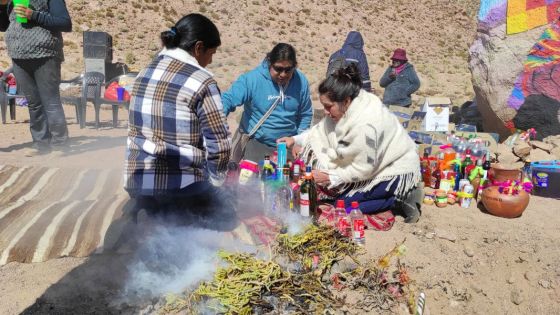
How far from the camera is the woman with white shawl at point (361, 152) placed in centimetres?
380

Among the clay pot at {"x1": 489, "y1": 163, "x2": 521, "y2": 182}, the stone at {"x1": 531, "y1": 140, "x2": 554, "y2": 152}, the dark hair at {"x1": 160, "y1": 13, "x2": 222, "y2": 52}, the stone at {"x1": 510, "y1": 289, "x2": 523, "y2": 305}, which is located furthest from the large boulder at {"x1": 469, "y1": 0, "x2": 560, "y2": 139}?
the dark hair at {"x1": 160, "y1": 13, "x2": 222, "y2": 52}

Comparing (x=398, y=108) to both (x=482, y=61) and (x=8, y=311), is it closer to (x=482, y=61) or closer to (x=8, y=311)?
(x=482, y=61)

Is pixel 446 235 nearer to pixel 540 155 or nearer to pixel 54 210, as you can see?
pixel 540 155

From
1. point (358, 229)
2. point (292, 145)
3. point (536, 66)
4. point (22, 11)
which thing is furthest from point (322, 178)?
point (536, 66)

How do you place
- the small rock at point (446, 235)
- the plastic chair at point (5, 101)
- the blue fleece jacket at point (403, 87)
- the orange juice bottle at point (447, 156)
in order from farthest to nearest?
the plastic chair at point (5, 101) → the blue fleece jacket at point (403, 87) → the orange juice bottle at point (447, 156) → the small rock at point (446, 235)

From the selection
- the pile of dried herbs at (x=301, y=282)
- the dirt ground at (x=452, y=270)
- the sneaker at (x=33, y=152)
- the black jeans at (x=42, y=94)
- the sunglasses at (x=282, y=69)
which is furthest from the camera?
the sneaker at (x=33, y=152)

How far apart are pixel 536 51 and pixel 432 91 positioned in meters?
6.98

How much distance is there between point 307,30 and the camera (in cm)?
2462

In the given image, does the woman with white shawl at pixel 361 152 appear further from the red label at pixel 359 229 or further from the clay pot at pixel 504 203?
the clay pot at pixel 504 203

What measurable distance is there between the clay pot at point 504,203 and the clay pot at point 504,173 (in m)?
0.17

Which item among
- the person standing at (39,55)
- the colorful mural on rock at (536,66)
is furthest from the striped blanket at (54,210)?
the colorful mural on rock at (536,66)

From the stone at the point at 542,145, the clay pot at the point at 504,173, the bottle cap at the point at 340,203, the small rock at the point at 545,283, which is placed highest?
the stone at the point at 542,145

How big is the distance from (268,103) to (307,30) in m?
20.9

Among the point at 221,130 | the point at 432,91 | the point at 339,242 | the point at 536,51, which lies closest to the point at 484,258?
the point at 339,242
